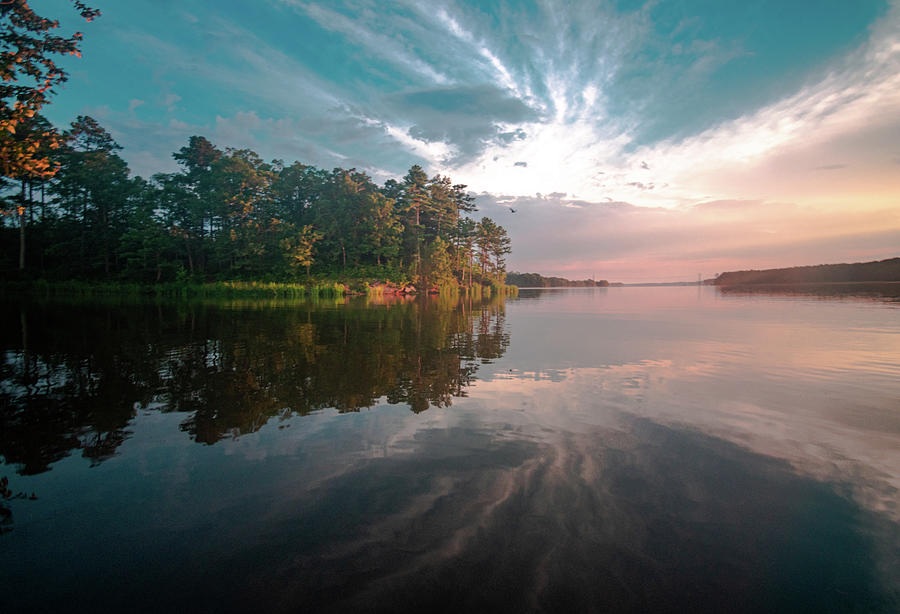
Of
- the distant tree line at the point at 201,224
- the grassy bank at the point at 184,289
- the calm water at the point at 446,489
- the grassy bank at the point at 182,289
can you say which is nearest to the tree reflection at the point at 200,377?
the calm water at the point at 446,489

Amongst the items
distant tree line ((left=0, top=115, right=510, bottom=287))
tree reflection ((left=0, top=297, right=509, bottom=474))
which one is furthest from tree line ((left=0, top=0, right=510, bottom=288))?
tree reflection ((left=0, top=297, right=509, bottom=474))

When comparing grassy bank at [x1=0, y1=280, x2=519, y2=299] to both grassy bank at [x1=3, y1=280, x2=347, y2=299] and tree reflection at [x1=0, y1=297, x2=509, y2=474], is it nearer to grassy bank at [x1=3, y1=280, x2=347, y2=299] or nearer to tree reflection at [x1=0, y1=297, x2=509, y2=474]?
grassy bank at [x1=3, y1=280, x2=347, y2=299]

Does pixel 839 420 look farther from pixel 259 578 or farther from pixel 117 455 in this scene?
pixel 117 455

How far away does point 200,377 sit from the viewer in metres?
7.95

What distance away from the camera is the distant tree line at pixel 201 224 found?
159 ft

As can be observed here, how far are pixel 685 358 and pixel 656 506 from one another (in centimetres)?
854

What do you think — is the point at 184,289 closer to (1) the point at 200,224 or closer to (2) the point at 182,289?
(2) the point at 182,289

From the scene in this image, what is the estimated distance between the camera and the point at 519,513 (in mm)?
3383

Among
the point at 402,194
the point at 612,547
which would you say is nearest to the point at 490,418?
the point at 612,547

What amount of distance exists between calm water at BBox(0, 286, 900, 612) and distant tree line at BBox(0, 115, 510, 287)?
4641cm

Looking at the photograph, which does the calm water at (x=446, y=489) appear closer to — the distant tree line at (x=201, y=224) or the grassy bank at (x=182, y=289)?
the grassy bank at (x=182, y=289)

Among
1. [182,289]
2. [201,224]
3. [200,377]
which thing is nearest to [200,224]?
[201,224]

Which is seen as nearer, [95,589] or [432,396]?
[95,589]

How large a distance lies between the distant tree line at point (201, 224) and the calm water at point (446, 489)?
1827 inches
